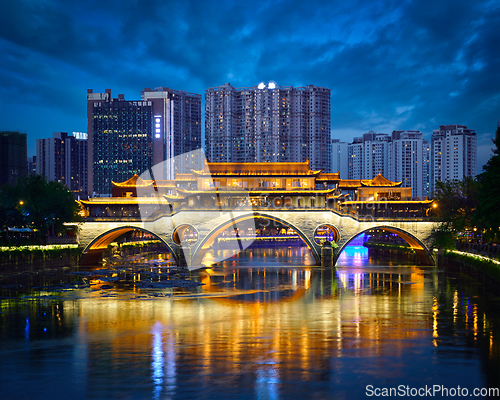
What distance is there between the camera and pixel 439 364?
1684 centimetres

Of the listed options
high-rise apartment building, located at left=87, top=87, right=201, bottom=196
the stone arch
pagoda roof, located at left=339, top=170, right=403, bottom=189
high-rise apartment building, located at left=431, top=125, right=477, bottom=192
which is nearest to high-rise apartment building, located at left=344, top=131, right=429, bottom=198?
high-rise apartment building, located at left=431, top=125, right=477, bottom=192

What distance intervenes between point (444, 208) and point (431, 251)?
5184 millimetres

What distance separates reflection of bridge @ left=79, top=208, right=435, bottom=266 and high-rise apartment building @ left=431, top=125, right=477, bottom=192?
9489 cm

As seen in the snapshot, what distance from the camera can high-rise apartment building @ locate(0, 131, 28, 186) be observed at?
10694cm

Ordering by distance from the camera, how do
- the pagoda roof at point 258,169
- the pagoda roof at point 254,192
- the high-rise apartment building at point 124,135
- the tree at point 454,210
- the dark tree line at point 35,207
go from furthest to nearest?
1. the high-rise apartment building at point 124,135
2. the pagoda roof at point 258,169
3. the pagoda roof at point 254,192
4. the dark tree line at point 35,207
5. the tree at point 454,210

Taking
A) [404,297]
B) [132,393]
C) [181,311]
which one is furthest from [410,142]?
[132,393]

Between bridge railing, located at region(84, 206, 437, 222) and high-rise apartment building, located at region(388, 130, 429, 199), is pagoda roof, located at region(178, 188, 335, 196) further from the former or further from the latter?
high-rise apartment building, located at region(388, 130, 429, 199)

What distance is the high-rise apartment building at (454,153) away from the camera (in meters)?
136

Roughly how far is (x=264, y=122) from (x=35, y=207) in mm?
89175

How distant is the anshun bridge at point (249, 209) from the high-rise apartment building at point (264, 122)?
59.8 m

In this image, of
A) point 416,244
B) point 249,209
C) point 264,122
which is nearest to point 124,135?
point 264,122

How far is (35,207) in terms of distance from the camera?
4716 cm

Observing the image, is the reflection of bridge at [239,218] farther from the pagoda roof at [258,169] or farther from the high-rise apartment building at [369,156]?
the high-rise apartment building at [369,156]

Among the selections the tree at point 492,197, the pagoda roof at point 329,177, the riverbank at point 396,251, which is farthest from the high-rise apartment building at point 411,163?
the tree at point 492,197
